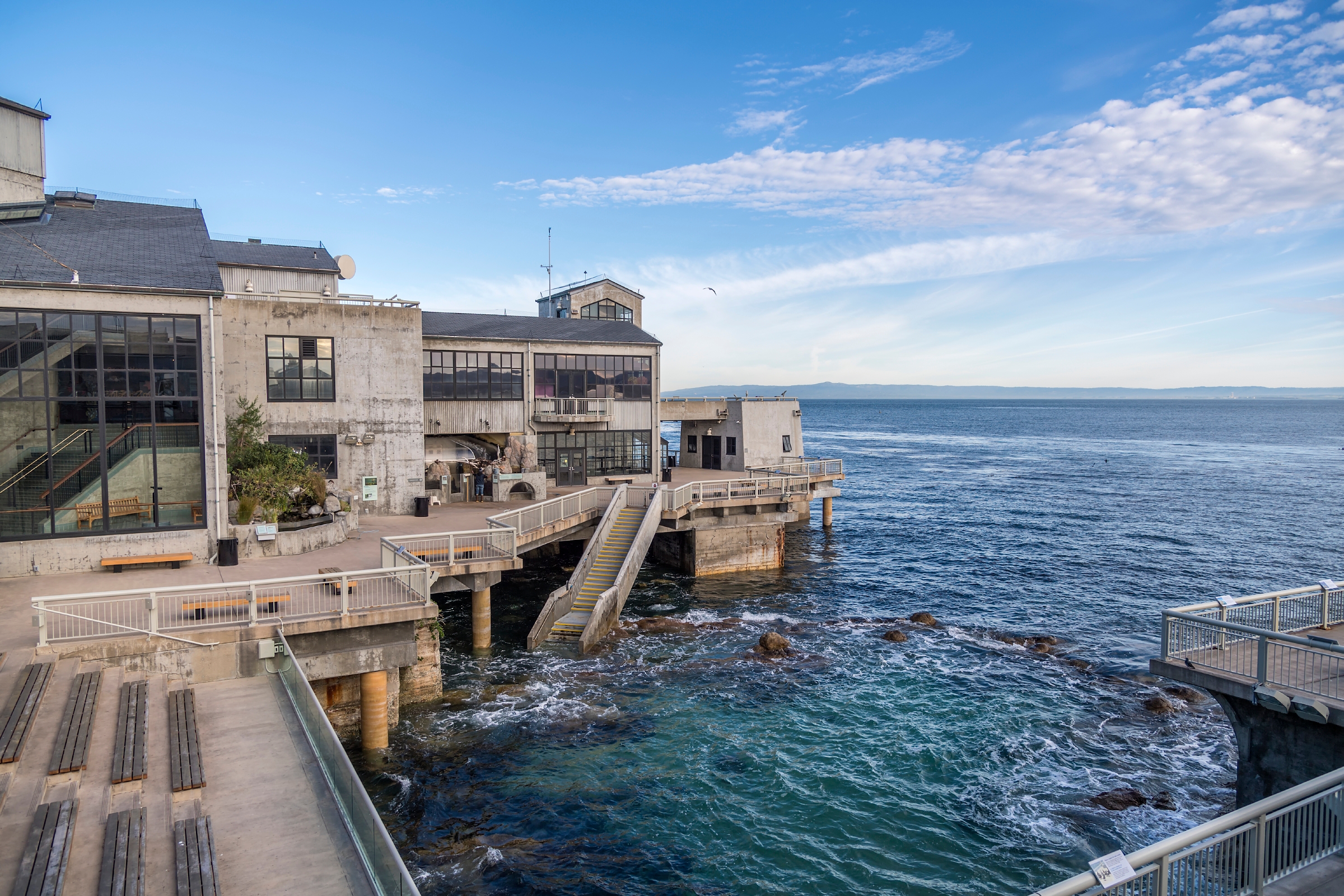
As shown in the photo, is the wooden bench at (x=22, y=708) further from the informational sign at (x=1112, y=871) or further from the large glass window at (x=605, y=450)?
the large glass window at (x=605, y=450)

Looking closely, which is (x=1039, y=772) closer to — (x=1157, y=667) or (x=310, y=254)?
(x=1157, y=667)

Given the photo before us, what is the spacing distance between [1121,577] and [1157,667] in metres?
27.8

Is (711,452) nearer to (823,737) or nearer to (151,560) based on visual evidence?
(823,737)

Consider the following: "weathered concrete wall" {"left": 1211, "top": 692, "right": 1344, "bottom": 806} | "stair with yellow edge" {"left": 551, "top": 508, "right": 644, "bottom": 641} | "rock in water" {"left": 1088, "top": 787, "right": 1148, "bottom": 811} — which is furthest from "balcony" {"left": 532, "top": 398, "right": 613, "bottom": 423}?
"weathered concrete wall" {"left": 1211, "top": 692, "right": 1344, "bottom": 806}

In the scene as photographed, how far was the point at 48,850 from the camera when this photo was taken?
8812 mm

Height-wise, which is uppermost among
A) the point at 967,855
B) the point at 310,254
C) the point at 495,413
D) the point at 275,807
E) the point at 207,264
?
the point at 310,254

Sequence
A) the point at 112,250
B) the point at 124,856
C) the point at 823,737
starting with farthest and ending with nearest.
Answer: the point at 112,250
the point at 823,737
the point at 124,856

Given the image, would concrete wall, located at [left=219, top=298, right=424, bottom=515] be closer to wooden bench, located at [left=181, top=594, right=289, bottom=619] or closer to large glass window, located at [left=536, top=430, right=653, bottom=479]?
large glass window, located at [left=536, top=430, right=653, bottom=479]

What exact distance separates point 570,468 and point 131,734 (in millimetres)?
28297

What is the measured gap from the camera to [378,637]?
676 inches

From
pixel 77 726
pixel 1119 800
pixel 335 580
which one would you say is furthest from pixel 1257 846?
pixel 335 580

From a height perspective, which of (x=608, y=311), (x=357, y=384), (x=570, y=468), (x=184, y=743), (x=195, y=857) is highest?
(x=608, y=311)

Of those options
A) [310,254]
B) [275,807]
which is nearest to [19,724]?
[275,807]

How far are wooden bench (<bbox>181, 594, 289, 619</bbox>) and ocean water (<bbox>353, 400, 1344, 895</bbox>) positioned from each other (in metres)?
4.16
